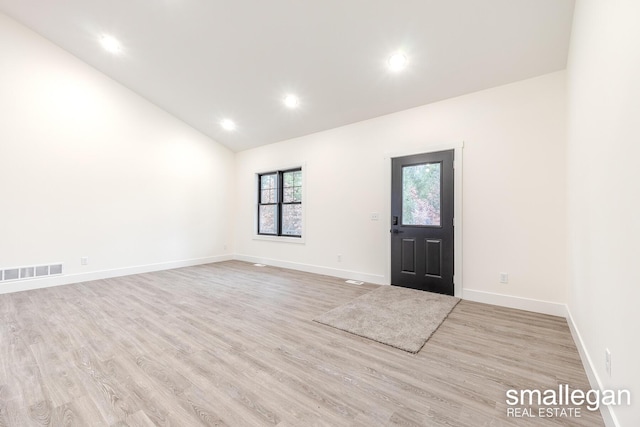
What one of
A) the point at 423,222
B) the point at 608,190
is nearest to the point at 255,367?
the point at 608,190

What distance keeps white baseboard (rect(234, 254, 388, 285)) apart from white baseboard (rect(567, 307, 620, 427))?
224 centimetres


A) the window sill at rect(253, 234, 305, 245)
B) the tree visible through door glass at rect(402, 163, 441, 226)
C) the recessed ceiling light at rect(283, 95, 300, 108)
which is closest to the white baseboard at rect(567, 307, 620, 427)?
the tree visible through door glass at rect(402, 163, 441, 226)

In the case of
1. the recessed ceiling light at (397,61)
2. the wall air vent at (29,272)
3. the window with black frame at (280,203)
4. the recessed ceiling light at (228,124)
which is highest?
the recessed ceiling light at (228,124)

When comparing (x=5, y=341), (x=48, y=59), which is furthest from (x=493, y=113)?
(x=48, y=59)

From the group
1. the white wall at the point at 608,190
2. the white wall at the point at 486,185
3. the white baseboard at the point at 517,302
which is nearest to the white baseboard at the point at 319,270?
the white wall at the point at 486,185

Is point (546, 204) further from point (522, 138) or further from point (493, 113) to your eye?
point (493, 113)

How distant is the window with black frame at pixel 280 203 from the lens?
5.64 m

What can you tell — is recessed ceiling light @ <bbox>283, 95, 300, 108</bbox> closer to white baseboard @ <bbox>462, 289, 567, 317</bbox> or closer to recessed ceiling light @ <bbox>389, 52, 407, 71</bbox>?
recessed ceiling light @ <bbox>389, 52, 407, 71</bbox>

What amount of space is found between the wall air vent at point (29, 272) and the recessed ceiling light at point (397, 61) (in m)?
5.73

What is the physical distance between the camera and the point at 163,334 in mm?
2459

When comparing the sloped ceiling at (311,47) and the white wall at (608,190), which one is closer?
the white wall at (608,190)

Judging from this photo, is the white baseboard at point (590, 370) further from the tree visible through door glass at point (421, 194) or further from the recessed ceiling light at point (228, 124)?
the recessed ceiling light at point (228, 124)

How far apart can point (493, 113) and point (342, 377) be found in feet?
11.6

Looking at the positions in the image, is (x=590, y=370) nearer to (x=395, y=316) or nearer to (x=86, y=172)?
(x=395, y=316)
